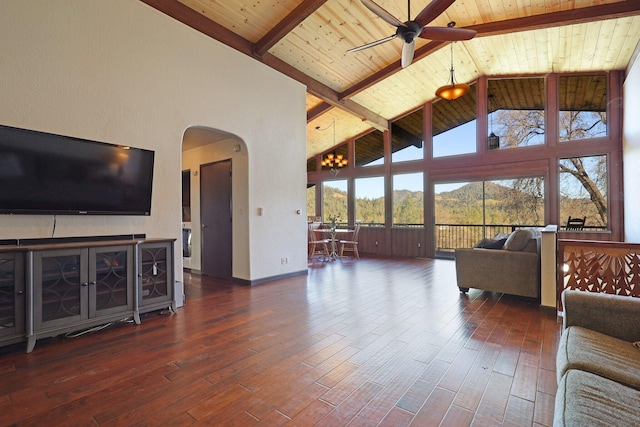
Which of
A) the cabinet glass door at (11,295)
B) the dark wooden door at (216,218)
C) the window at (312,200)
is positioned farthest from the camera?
the window at (312,200)

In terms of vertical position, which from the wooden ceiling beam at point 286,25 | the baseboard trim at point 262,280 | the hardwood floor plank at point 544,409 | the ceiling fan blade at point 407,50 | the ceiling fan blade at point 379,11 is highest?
the wooden ceiling beam at point 286,25

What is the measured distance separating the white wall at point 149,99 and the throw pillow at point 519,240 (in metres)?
3.43

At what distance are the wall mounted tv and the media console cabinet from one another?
36cm

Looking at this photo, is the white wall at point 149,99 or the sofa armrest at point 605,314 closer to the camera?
the sofa armrest at point 605,314

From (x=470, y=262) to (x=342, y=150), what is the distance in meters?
6.35

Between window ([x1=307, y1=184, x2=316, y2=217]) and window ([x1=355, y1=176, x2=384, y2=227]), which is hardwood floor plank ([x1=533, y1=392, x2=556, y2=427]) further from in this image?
window ([x1=307, y1=184, x2=316, y2=217])

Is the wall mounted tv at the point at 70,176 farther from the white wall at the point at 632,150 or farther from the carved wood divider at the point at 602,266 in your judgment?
the white wall at the point at 632,150

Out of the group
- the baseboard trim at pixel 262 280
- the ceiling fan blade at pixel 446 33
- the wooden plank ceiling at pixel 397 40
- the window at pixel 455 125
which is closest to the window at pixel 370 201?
the window at pixel 455 125

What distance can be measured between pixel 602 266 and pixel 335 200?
7367 millimetres

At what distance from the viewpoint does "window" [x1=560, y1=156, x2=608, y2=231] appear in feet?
20.4

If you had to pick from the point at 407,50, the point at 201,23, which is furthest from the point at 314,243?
the point at 201,23

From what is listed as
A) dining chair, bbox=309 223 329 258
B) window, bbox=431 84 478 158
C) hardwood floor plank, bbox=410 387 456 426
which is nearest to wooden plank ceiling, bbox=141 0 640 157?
window, bbox=431 84 478 158

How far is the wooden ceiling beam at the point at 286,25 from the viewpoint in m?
4.11

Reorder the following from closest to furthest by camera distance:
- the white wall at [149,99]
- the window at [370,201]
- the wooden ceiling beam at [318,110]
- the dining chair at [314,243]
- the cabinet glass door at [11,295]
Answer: the cabinet glass door at [11,295], the white wall at [149,99], the wooden ceiling beam at [318,110], the dining chair at [314,243], the window at [370,201]
